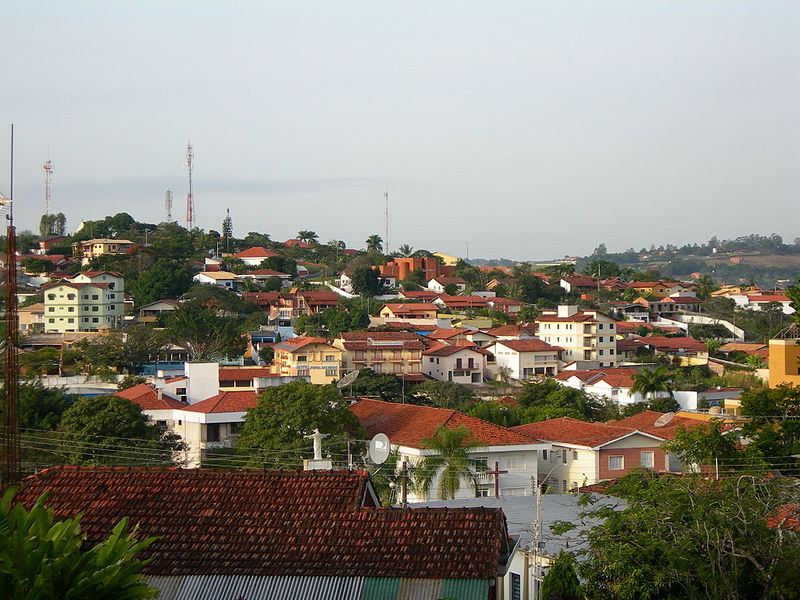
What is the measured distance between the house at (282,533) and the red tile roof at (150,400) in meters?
21.3

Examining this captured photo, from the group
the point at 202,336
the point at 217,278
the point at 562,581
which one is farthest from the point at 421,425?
the point at 217,278

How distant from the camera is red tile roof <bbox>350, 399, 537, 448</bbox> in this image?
22953 mm

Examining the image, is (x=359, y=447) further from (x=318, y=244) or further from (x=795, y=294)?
(x=318, y=244)

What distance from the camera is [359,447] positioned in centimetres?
2267

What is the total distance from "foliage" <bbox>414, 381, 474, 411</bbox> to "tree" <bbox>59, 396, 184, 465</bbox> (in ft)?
47.9

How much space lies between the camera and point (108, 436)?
24.2 metres

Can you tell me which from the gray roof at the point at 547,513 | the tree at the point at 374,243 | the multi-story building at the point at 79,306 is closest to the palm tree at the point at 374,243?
the tree at the point at 374,243

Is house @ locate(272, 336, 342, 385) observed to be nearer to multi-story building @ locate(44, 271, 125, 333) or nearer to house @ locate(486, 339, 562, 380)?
house @ locate(486, 339, 562, 380)

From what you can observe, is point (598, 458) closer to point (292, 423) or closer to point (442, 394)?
point (292, 423)

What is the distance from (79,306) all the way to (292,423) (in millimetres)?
35079

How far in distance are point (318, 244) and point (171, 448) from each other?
69599 mm

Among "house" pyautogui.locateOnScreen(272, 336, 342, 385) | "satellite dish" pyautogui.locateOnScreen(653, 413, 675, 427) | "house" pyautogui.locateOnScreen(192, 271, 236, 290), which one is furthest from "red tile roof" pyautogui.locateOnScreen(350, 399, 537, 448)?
"house" pyautogui.locateOnScreen(192, 271, 236, 290)

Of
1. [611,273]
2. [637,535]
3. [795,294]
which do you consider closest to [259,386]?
[795,294]

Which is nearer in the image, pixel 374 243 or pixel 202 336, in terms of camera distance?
pixel 202 336
